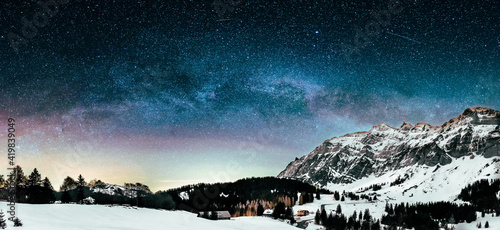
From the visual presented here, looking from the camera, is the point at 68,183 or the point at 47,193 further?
the point at 68,183

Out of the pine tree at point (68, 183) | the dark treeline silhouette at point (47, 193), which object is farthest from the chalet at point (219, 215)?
the pine tree at point (68, 183)

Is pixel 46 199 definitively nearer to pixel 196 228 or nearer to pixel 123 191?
pixel 196 228

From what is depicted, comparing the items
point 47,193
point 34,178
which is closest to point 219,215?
point 47,193

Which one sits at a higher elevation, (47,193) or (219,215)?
(47,193)

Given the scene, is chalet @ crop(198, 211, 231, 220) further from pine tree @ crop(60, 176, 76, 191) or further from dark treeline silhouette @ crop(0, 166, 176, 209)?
pine tree @ crop(60, 176, 76, 191)

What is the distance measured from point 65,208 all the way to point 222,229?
776 inches

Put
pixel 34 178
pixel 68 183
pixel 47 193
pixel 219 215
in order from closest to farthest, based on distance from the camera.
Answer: pixel 47 193
pixel 219 215
pixel 34 178
pixel 68 183

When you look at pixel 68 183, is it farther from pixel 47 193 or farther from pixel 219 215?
pixel 219 215

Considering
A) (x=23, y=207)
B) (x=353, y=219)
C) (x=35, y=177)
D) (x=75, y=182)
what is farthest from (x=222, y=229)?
(x=353, y=219)

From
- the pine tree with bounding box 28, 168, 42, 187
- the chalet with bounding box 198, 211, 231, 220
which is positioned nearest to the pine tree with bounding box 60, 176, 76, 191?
the pine tree with bounding box 28, 168, 42, 187

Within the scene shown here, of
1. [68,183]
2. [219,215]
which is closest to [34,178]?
[68,183]

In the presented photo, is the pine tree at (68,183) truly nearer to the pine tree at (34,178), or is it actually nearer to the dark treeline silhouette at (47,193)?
the dark treeline silhouette at (47,193)

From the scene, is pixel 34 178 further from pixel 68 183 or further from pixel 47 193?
pixel 68 183

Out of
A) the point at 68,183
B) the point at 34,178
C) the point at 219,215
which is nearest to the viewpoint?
the point at 219,215
